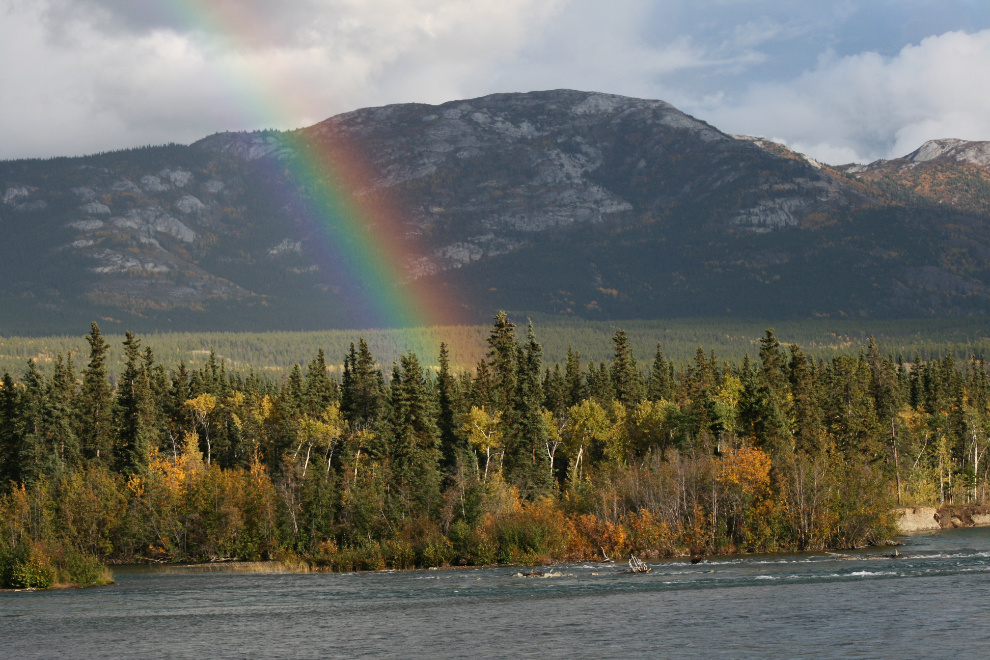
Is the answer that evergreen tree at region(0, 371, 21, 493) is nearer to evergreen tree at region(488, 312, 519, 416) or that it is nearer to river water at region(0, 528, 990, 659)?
river water at region(0, 528, 990, 659)

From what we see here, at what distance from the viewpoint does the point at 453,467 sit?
117750 millimetres

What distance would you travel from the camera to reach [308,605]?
7531cm

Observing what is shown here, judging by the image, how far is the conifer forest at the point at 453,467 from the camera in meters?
98.8

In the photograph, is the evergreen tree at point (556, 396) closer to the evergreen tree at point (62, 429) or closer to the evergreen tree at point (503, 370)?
the evergreen tree at point (503, 370)

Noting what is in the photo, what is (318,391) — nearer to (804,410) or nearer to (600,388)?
(600,388)

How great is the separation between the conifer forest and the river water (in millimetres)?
6458

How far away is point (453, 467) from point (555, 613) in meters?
51.9

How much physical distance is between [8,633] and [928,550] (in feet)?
252

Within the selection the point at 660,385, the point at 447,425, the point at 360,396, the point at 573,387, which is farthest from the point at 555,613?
the point at 660,385

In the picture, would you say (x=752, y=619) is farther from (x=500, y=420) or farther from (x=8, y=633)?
(x=500, y=420)

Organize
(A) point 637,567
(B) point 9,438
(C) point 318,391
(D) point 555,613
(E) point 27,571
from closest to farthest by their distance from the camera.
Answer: (D) point 555,613 → (A) point 637,567 → (E) point 27,571 → (B) point 9,438 → (C) point 318,391

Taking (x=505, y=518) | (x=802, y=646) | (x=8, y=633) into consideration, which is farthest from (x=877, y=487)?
(x=8, y=633)

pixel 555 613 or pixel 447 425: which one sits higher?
pixel 447 425

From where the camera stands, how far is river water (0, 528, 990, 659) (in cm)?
5394
